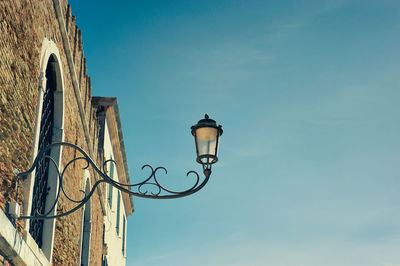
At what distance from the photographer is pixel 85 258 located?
37.7 ft

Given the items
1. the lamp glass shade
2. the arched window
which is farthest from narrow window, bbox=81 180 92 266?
the lamp glass shade

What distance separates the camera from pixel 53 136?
329 inches

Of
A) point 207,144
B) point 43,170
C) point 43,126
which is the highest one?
point 43,126

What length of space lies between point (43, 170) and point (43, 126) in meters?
0.69

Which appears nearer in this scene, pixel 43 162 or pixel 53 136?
pixel 43 162

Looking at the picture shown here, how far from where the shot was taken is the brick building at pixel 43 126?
18.7 feet

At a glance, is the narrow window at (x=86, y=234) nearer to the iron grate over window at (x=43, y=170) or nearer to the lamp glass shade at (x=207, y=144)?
the iron grate over window at (x=43, y=170)

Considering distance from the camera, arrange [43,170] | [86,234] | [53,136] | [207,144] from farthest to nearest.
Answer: [86,234] < [53,136] < [43,170] < [207,144]

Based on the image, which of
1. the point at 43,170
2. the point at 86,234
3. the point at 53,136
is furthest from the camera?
the point at 86,234

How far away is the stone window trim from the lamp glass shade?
2.19 metres

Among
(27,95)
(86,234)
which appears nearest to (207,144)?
(27,95)

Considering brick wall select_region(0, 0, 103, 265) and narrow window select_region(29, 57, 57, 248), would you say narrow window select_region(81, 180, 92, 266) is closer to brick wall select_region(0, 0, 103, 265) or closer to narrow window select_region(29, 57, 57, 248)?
brick wall select_region(0, 0, 103, 265)

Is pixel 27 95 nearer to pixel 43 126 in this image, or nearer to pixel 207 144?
pixel 43 126

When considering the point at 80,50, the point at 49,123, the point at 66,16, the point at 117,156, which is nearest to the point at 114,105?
the point at 117,156
